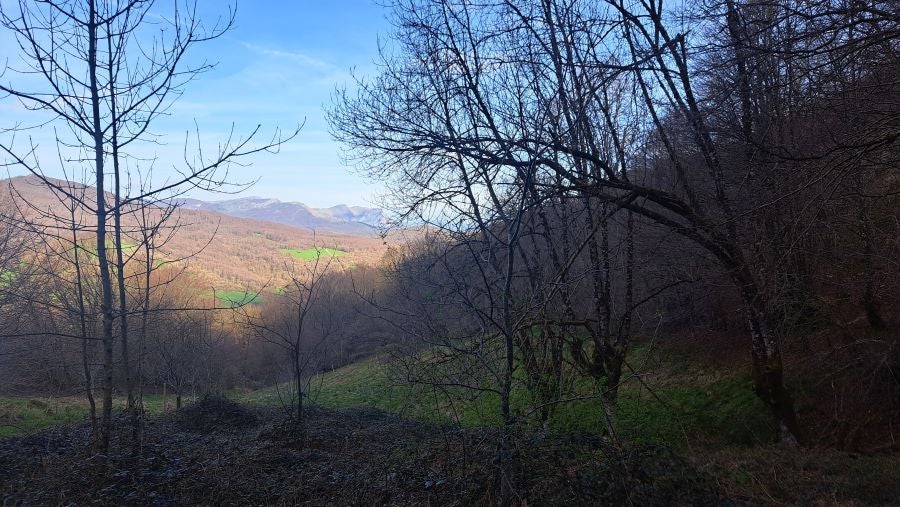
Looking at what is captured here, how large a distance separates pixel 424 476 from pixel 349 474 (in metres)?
1.33

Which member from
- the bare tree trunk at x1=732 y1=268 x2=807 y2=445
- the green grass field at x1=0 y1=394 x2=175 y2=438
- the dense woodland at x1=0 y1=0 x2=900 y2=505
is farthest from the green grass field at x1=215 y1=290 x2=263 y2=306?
the green grass field at x1=0 y1=394 x2=175 y2=438

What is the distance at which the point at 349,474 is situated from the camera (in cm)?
551

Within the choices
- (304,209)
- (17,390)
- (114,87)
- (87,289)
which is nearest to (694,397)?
(114,87)

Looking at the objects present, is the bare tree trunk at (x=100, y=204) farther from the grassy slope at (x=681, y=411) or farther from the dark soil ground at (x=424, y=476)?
the grassy slope at (x=681, y=411)

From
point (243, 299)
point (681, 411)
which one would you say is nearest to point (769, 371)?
point (681, 411)

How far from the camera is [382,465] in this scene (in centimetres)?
542

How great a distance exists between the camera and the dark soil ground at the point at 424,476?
12.4ft

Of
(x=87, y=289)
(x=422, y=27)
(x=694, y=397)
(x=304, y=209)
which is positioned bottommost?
(x=694, y=397)

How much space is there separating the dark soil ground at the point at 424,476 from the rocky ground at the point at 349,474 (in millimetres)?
11

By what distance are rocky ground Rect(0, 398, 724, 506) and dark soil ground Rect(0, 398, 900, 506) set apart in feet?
0.04

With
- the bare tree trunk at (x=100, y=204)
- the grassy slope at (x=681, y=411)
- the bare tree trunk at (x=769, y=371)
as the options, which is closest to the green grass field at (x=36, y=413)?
the grassy slope at (x=681, y=411)

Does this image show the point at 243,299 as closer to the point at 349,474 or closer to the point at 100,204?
the point at 100,204

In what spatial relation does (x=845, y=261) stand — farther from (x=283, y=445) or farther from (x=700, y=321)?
(x=283, y=445)

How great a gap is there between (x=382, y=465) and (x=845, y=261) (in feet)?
24.2
